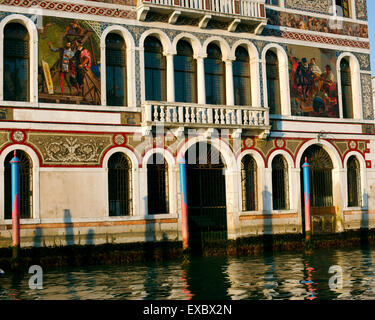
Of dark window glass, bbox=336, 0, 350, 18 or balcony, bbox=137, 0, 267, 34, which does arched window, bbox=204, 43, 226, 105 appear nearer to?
balcony, bbox=137, 0, 267, 34

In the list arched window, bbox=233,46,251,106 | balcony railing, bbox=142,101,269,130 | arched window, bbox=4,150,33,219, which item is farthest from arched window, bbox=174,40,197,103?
arched window, bbox=4,150,33,219

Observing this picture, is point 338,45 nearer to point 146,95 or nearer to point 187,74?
point 187,74

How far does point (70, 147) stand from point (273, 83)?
28.1ft

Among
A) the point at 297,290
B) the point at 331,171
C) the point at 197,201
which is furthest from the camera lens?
the point at 331,171

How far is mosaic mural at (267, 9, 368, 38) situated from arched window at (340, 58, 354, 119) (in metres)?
1.26

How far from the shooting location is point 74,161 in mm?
19375

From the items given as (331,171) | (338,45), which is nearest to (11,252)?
(331,171)

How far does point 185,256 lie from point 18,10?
358 inches

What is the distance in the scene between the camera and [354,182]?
2486cm

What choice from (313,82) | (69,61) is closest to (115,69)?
(69,61)

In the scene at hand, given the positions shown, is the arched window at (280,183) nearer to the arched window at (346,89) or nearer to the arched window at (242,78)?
the arched window at (242,78)

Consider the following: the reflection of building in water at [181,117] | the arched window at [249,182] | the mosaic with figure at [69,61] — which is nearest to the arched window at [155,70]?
the reflection of building in water at [181,117]

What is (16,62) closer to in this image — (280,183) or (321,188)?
(280,183)

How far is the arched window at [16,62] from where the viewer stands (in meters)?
18.9
